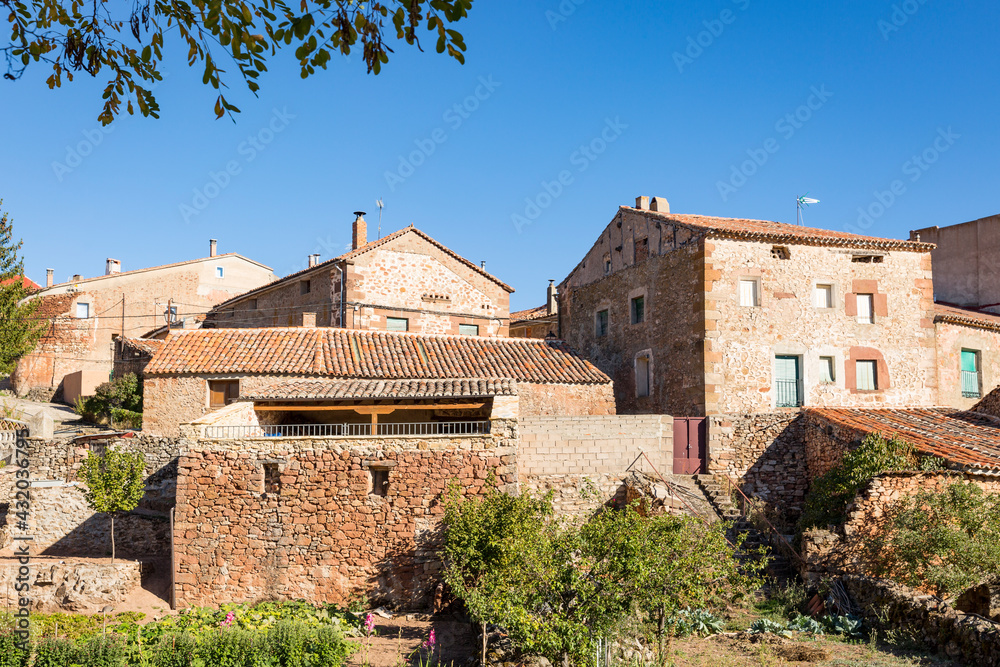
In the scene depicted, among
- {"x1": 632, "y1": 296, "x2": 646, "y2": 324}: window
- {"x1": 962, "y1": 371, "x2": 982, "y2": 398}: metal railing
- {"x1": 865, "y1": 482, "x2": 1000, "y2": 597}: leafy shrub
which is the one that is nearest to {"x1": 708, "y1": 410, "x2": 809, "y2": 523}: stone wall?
{"x1": 865, "y1": 482, "x2": 1000, "y2": 597}: leafy shrub

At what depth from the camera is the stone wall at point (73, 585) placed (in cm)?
1691

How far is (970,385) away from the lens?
25.9 m

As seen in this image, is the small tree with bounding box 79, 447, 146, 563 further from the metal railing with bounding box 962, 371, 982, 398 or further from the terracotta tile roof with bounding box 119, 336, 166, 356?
the metal railing with bounding box 962, 371, 982, 398

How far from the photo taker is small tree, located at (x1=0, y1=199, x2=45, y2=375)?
87.5 ft

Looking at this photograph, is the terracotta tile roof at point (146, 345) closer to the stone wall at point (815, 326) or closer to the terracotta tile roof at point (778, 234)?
the terracotta tile roof at point (778, 234)

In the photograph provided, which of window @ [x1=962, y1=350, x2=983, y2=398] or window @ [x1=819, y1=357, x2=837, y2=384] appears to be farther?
window @ [x1=962, y1=350, x2=983, y2=398]

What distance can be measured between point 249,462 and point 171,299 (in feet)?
76.9

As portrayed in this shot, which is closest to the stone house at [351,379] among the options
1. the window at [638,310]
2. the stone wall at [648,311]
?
the stone wall at [648,311]

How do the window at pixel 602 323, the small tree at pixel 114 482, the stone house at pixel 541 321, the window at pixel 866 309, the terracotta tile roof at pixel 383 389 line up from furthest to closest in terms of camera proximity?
the stone house at pixel 541 321
the window at pixel 602 323
the window at pixel 866 309
the terracotta tile roof at pixel 383 389
the small tree at pixel 114 482

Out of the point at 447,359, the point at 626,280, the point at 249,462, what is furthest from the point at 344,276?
the point at 249,462

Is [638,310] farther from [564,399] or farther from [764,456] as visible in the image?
[764,456]

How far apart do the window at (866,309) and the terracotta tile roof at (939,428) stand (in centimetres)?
285

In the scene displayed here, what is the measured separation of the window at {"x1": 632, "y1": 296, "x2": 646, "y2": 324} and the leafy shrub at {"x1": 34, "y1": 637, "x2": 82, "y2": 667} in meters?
17.8

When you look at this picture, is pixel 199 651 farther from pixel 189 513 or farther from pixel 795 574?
pixel 795 574
